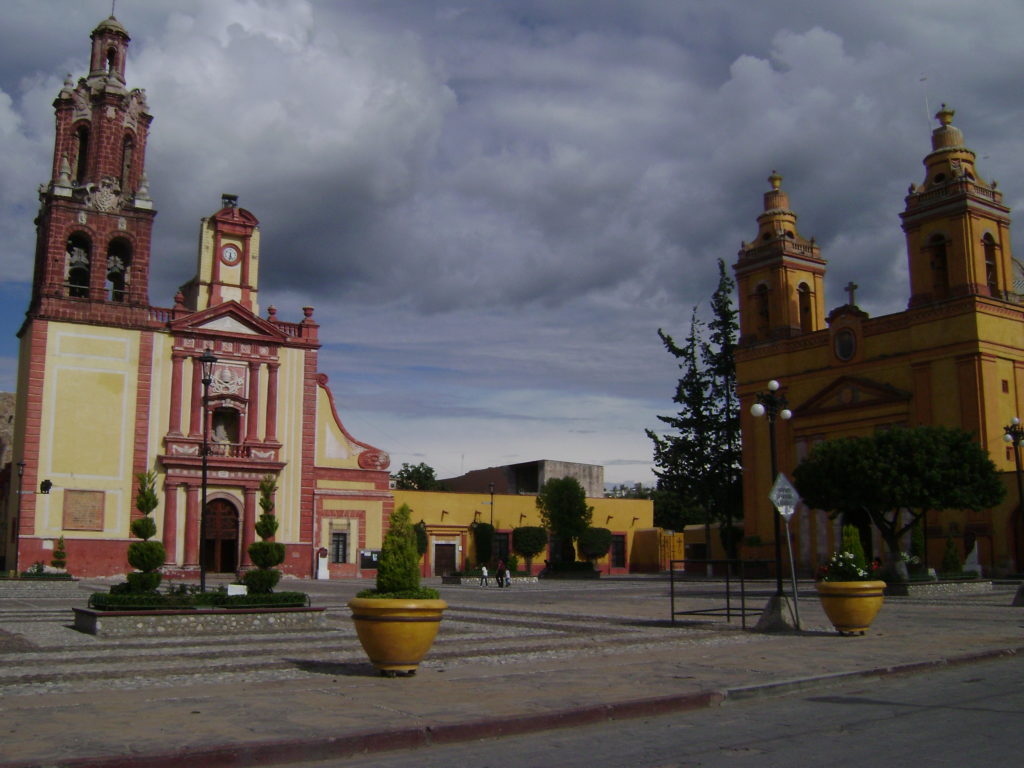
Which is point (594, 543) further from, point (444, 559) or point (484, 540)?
point (444, 559)

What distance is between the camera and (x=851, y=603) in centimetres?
1521

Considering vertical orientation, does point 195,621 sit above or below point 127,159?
below

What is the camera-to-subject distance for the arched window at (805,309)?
168 feet

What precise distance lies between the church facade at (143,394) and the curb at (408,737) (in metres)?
36.9

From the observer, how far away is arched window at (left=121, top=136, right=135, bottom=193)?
46.6m

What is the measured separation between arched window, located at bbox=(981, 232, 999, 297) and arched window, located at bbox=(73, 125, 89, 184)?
4103cm

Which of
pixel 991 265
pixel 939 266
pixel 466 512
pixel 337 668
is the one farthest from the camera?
pixel 466 512

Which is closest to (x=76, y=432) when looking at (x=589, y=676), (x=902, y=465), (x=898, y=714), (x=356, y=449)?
(x=356, y=449)

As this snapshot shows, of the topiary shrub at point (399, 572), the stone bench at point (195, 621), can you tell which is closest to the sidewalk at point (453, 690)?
the stone bench at point (195, 621)

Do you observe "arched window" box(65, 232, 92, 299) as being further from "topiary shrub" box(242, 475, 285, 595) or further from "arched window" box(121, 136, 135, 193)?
"topiary shrub" box(242, 475, 285, 595)

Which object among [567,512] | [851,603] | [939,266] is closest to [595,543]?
[567,512]

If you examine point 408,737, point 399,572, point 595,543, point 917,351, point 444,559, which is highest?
point 917,351

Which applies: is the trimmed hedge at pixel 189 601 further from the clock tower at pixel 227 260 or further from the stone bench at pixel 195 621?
the clock tower at pixel 227 260

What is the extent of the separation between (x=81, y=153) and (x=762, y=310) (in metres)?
35.0
